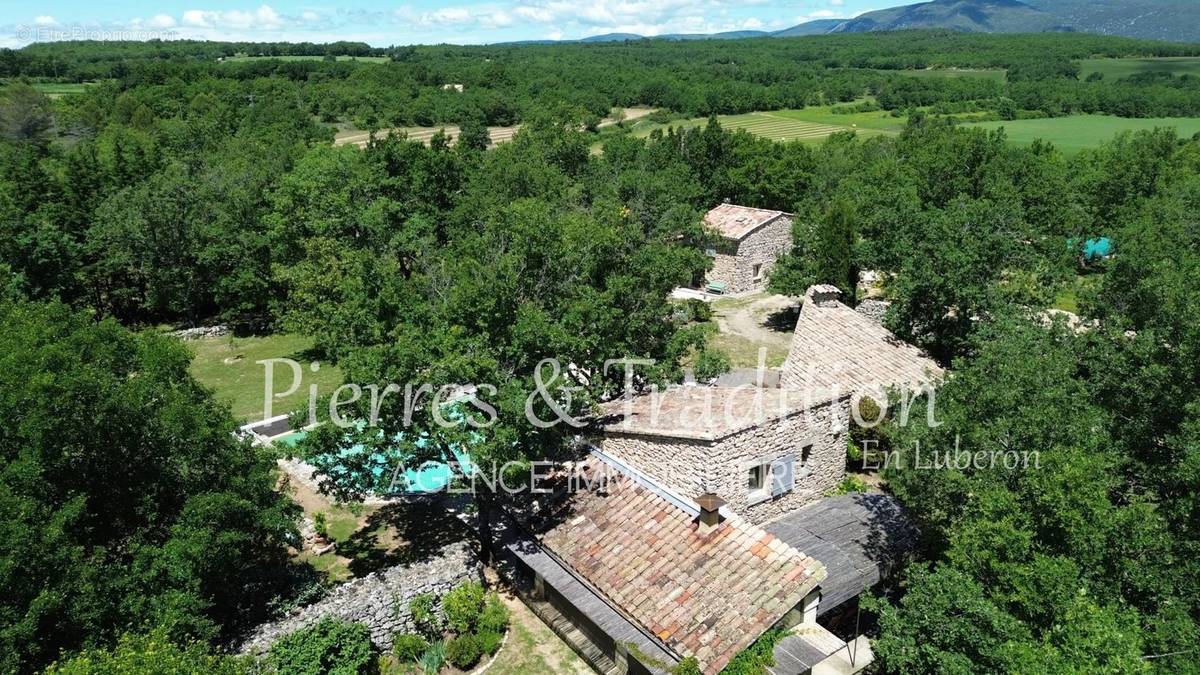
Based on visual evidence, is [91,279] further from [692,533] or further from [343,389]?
[692,533]

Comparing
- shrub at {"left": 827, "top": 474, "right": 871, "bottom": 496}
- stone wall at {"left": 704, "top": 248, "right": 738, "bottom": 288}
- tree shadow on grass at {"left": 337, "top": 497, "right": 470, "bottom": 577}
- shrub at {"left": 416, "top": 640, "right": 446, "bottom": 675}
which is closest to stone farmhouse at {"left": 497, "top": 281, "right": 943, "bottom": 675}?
shrub at {"left": 827, "top": 474, "right": 871, "bottom": 496}

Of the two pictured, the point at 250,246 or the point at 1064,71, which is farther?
the point at 1064,71

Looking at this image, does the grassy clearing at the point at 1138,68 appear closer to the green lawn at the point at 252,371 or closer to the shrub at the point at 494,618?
the green lawn at the point at 252,371

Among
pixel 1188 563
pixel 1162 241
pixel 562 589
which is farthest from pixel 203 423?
pixel 1162 241

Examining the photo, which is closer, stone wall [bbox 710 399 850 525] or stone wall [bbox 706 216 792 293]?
stone wall [bbox 710 399 850 525]

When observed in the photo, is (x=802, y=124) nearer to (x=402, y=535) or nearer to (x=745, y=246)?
(x=745, y=246)

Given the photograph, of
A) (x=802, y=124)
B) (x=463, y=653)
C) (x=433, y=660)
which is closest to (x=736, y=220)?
(x=463, y=653)

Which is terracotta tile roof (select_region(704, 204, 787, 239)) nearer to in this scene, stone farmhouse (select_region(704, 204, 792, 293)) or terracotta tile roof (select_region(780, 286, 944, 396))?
stone farmhouse (select_region(704, 204, 792, 293))
